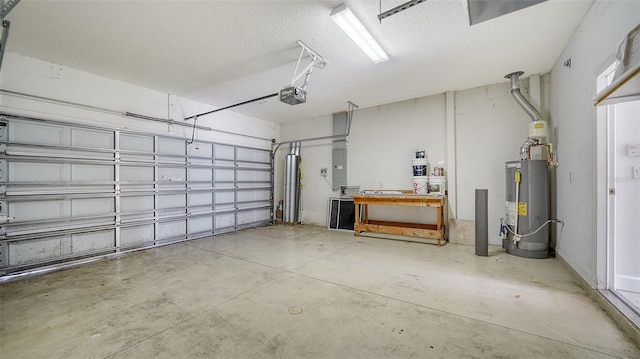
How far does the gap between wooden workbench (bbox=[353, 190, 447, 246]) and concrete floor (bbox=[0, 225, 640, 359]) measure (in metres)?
0.84

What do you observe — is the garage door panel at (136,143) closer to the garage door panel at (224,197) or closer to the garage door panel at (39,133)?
the garage door panel at (39,133)

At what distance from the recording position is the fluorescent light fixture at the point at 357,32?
2357 millimetres

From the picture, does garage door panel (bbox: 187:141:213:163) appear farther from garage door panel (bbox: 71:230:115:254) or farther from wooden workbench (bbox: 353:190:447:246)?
wooden workbench (bbox: 353:190:447:246)

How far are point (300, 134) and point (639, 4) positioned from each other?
5.82 m

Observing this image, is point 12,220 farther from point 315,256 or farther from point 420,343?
point 420,343

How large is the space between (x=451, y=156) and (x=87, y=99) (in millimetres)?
6211

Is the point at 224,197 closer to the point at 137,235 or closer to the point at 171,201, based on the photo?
the point at 171,201

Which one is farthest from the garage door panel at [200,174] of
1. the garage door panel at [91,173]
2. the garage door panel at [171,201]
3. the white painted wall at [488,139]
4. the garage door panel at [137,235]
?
the white painted wall at [488,139]

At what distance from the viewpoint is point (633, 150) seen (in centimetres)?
216

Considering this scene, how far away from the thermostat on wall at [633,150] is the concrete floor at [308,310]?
1391 millimetres

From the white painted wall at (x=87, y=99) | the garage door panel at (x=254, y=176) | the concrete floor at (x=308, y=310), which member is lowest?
the concrete floor at (x=308, y=310)

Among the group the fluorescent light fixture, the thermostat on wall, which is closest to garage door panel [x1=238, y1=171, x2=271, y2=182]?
the fluorescent light fixture

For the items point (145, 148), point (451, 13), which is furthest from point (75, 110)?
point (451, 13)

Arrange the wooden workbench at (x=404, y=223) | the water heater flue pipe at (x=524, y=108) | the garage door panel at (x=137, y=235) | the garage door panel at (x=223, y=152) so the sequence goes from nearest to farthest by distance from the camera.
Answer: the water heater flue pipe at (x=524, y=108), the garage door panel at (x=137, y=235), the wooden workbench at (x=404, y=223), the garage door panel at (x=223, y=152)
